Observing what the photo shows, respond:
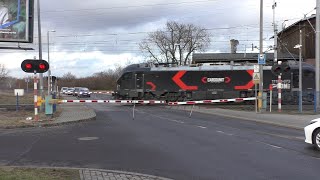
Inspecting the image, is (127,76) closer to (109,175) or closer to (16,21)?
(16,21)

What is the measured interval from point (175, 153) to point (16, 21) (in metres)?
17.8

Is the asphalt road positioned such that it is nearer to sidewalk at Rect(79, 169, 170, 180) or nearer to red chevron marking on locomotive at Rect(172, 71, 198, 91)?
sidewalk at Rect(79, 169, 170, 180)

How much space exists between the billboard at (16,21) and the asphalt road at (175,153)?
429 inches

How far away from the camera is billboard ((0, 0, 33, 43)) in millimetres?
24438

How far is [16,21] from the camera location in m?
24.6

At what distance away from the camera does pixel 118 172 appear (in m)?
7.86

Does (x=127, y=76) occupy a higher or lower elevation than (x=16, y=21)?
lower

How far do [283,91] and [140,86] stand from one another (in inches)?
515

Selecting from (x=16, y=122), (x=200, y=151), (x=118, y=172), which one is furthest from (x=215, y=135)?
(x=16, y=122)

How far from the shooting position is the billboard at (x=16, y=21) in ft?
80.2

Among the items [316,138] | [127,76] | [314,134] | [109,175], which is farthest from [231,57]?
[109,175]

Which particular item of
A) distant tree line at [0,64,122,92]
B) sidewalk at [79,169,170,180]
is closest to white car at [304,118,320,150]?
sidewalk at [79,169,170,180]

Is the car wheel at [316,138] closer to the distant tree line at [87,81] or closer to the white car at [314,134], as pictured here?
the white car at [314,134]

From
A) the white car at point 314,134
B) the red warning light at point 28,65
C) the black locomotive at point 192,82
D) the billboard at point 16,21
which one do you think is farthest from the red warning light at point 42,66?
the black locomotive at point 192,82
